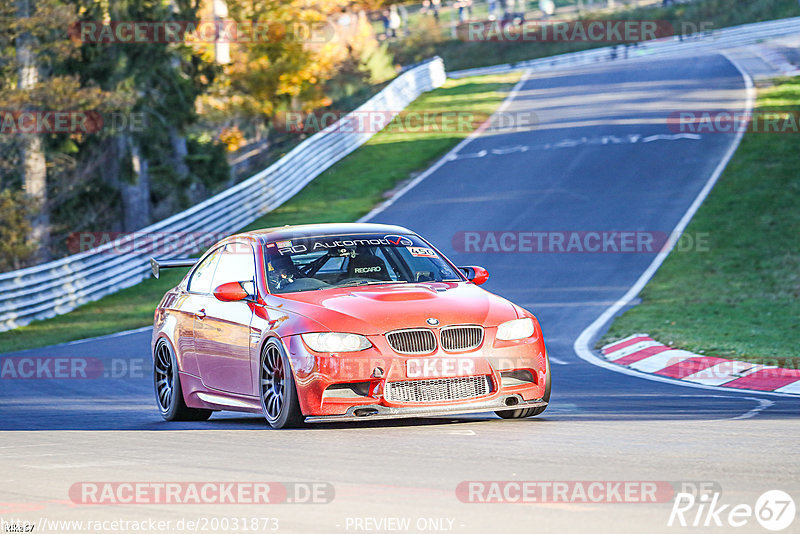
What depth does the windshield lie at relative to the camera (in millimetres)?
9906

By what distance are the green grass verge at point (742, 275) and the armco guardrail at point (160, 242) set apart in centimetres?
1047

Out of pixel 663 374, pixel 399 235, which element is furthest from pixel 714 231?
pixel 399 235

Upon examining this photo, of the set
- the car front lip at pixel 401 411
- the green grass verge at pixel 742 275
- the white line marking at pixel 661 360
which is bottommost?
the green grass verge at pixel 742 275

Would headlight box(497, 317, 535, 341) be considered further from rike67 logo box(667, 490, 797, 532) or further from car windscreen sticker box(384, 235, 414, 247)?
rike67 logo box(667, 490, 797, 532)

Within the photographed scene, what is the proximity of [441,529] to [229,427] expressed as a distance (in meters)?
4.56

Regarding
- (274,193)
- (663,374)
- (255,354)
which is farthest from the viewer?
(274,193)

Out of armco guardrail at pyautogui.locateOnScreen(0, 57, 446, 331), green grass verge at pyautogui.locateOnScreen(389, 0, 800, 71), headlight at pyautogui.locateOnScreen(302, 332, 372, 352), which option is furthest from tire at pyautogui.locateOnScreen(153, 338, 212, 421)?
green grass verge at pyautogui.locateOnScreen(389, 0, 800, 71)

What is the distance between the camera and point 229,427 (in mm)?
9969

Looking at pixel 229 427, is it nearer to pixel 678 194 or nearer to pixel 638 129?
pixel 678 194

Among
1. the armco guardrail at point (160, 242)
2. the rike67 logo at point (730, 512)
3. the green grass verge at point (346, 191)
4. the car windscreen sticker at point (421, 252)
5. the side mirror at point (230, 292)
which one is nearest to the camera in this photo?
the rike67 logo at point (730, 512)

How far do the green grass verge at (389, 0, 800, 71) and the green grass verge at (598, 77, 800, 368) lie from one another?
33.6 metres

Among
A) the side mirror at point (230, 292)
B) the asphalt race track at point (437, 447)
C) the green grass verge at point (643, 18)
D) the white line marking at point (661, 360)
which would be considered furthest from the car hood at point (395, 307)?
the green grass verge at point (643, 18)

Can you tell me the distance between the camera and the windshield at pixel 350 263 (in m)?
9.91

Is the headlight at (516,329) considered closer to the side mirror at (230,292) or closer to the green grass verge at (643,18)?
the side mirror at (230,292)
